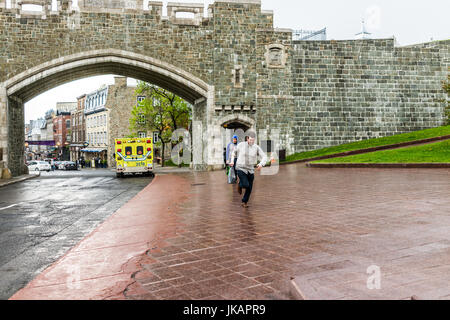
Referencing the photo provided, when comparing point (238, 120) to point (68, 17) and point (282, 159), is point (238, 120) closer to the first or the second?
point (282, 159)

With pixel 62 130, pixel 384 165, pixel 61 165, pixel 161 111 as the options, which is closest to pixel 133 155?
pixel 384 165

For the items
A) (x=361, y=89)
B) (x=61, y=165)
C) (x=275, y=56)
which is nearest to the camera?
(x=275, y=56)

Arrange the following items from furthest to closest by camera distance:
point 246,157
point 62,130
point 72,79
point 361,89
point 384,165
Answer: point 62,130, point 72,79, point 361,89, point 384,165, point 246,157

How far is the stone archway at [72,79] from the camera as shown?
79.7 feet

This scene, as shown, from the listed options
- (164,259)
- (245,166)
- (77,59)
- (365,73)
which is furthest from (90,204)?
(365,73)

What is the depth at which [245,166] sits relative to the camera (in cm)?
902

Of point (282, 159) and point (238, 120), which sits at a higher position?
point (238, 120)

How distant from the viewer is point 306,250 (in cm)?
491

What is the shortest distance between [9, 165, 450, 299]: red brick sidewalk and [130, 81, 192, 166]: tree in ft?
109

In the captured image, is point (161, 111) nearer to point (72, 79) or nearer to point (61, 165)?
point (72, 79)

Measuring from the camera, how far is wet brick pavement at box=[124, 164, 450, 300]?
11.7ft

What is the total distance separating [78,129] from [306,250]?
81737 mm

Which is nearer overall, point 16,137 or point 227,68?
point 16,137
